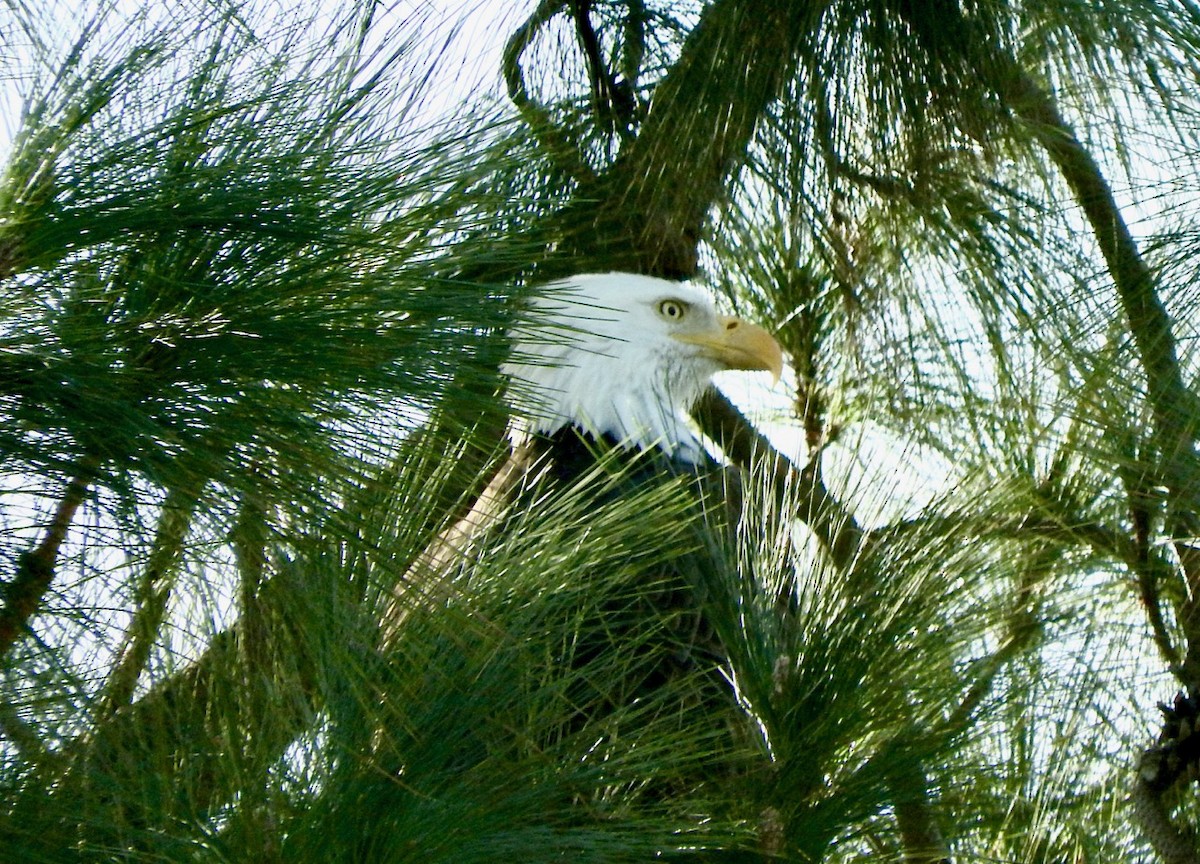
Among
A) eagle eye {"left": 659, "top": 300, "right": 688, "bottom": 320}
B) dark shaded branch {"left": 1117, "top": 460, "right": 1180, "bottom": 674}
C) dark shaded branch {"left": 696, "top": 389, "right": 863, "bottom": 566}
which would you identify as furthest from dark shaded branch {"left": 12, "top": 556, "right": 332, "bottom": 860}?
eagle eye {"left": 659, "top": 300, "right": 688, "bottom": 320}

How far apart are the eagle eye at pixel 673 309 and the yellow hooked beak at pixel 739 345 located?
25 mm

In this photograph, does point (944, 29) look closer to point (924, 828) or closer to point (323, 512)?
point (924, 828)

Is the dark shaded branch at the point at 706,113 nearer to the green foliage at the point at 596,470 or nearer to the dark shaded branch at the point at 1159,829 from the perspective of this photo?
the green foliage at the point at 596,470

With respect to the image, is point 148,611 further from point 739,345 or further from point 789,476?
point 739,345

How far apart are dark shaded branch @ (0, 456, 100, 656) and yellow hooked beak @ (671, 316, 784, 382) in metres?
1.34

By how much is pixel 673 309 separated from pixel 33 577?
4.94 feet

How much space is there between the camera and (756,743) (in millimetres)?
1456

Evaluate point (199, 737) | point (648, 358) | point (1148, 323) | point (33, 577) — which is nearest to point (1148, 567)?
point (1148, 323)

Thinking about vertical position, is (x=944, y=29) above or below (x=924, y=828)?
above

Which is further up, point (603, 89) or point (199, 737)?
point (603, 89)

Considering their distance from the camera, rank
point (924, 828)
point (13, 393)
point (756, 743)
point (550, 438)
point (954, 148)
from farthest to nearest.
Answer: point (550, 438), point (954, 148), point (924, 828), point (756, 743), point (13, 393)

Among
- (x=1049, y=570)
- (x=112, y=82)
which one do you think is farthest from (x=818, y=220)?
(x=112, y=82)

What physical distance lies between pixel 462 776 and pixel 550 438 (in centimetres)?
106

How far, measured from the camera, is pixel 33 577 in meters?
1.09
